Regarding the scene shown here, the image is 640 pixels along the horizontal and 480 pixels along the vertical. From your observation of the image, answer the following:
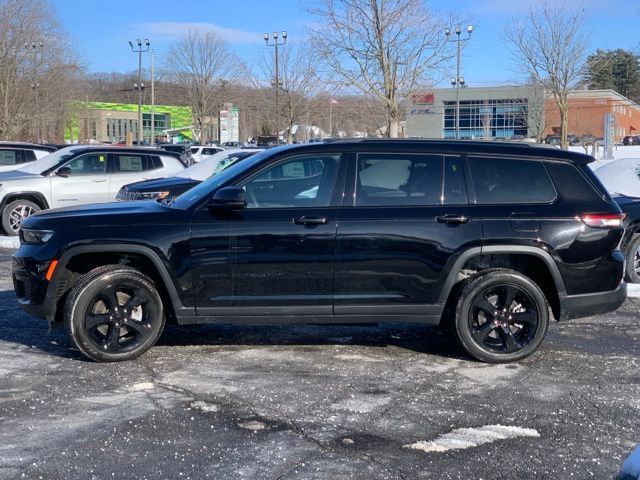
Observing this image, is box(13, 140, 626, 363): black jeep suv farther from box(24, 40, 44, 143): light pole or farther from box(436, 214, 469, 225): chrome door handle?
box(24, 40, 44, 143): light pole

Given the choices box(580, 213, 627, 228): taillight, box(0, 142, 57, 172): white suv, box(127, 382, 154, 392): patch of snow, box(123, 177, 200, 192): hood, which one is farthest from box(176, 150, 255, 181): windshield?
box(127, 382, 154, 392): patch of snow

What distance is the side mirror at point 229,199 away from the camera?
590cm

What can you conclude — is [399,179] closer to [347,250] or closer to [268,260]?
[347,250]

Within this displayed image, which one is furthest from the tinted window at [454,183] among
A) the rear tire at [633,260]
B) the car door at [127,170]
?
the car door at [127,170]

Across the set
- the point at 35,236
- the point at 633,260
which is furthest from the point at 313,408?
the point at 633,260

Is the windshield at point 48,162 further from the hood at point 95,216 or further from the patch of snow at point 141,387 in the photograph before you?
the patch of snow at point 141,387

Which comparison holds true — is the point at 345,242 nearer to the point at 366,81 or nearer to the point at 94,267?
the point at 94,267

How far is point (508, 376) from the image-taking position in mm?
5902

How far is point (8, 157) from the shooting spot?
57.4 ft

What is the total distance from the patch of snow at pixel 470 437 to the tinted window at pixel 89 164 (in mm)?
11736

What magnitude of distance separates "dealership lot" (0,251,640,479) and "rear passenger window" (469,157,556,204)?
1.33m

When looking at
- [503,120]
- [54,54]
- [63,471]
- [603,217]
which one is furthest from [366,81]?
[503,120]

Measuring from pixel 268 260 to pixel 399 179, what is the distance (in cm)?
124

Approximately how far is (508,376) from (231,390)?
2.10m
